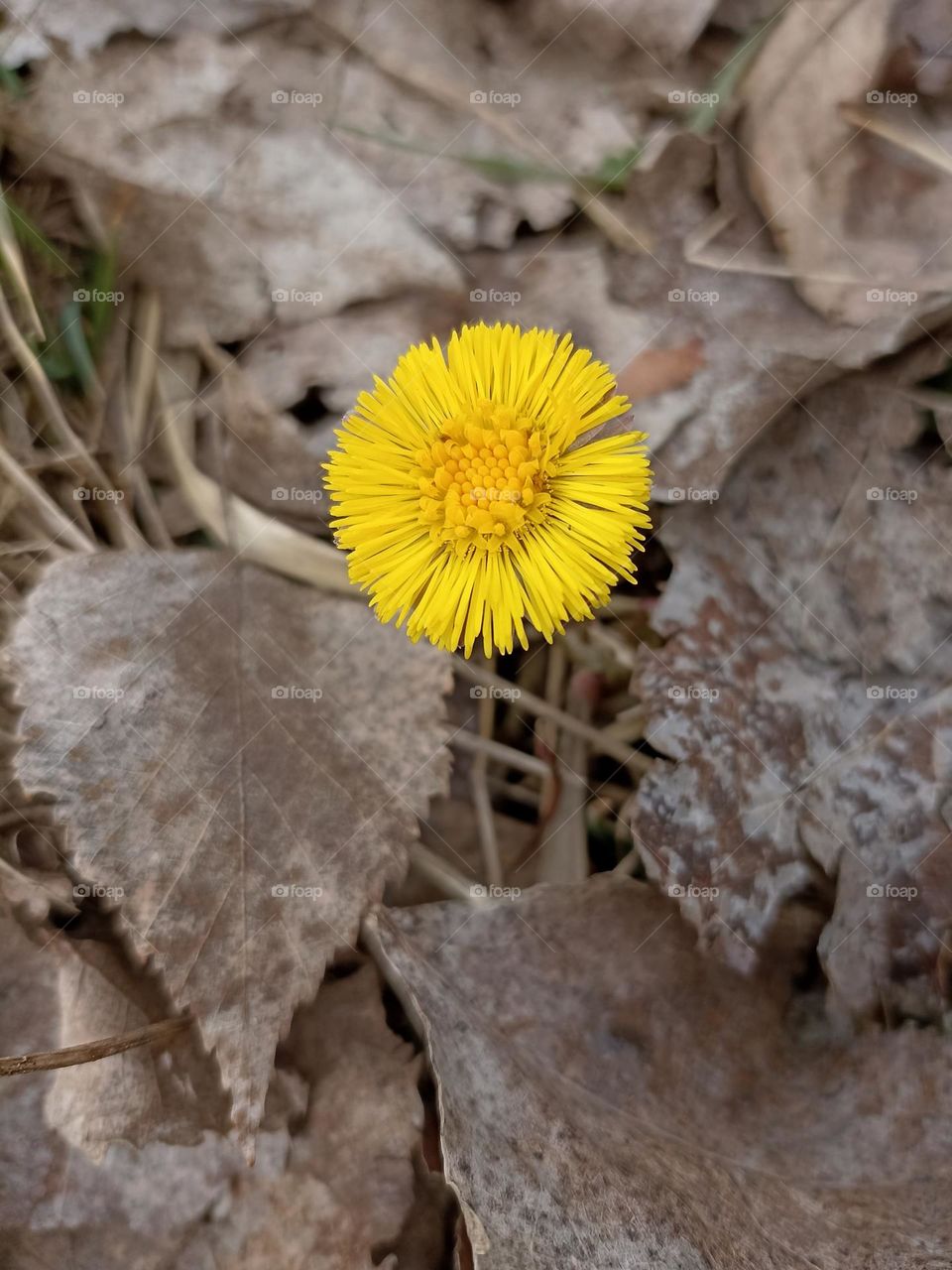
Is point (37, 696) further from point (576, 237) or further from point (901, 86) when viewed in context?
point (901, 86)

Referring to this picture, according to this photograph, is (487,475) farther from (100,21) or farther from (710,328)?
(100,21)

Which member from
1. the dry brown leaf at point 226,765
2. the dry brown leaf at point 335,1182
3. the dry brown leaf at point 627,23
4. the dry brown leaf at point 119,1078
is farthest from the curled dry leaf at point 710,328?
the dry brown leaf at point 119,1078

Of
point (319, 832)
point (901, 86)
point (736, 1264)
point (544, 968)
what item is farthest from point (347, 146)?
point (736, 1264)

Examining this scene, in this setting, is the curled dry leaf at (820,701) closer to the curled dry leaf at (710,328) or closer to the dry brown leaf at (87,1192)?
the curled dry leaf at (710,328)

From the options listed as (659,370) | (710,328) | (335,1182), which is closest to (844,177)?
(710,328)

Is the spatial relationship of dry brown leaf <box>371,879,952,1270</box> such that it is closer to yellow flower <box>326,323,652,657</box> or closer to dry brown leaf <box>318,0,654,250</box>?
yellow flower <box>326,323,652,657</box>

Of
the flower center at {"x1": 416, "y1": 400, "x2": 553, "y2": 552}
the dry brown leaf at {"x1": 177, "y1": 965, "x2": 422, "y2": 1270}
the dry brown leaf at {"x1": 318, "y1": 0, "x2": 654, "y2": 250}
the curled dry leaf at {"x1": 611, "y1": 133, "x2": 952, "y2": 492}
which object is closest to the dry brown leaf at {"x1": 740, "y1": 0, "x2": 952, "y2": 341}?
the curled dry leaf at {"x1": 611, "y1": 133, "x2": 952, "y2": 492}

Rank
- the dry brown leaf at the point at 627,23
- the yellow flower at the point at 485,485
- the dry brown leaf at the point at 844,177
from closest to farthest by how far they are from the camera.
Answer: the yellow flower at the point at 485,485 < the dry brown leaf at the point at 844,177 < the dry brown leaf at the point at 627,23
